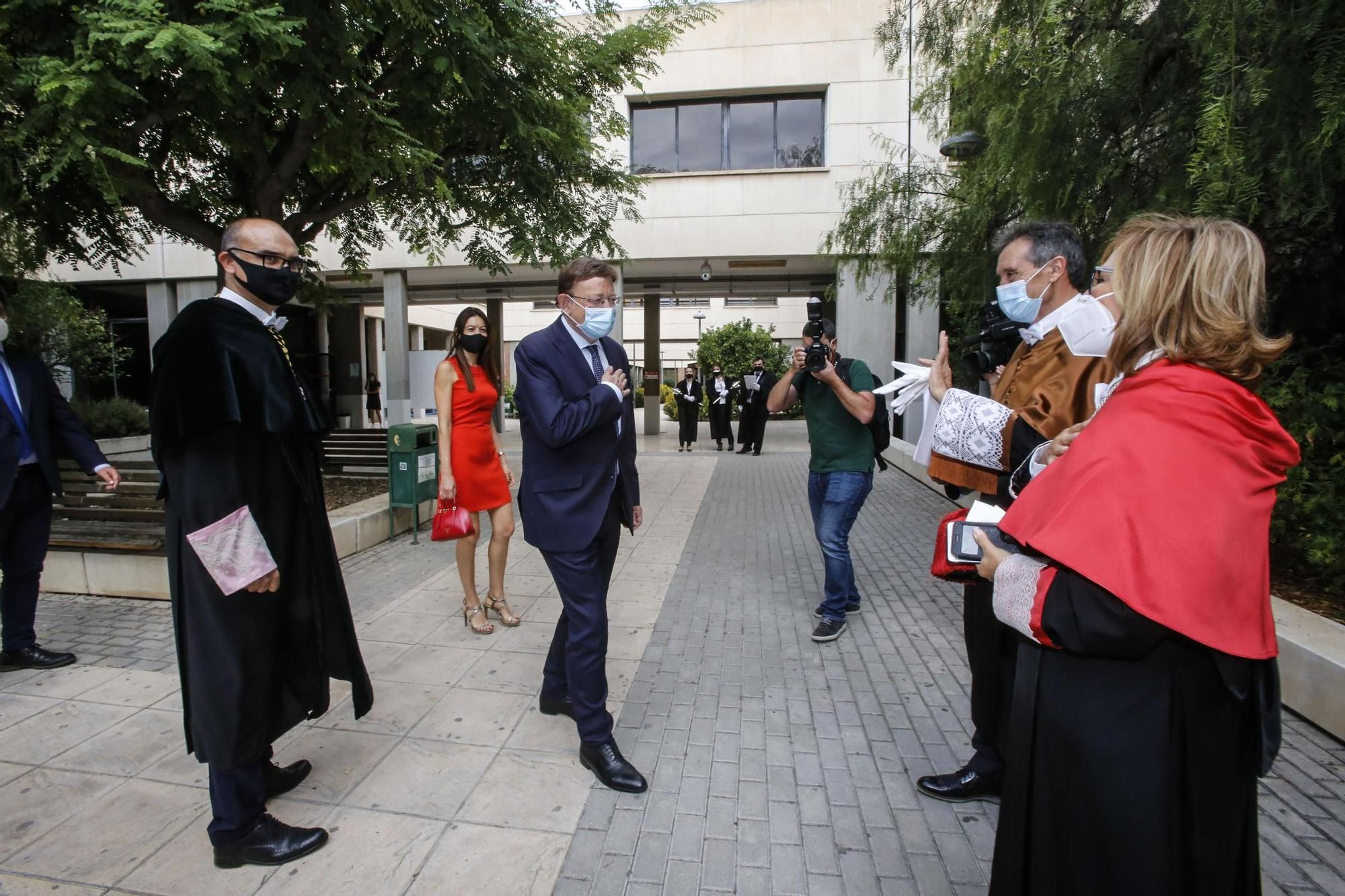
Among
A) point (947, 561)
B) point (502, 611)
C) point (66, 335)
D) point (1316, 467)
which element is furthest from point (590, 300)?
point (66, 335)

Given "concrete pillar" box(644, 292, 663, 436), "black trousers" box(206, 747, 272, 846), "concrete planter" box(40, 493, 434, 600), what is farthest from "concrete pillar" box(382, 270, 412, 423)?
"black trousers" box(206, 747, 272, 846)

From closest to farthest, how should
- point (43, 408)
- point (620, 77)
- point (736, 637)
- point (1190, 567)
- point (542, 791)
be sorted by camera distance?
point (1190, 567) < point (542, 791) < point (43, 408) < point (736, 637) < point (620, 77)

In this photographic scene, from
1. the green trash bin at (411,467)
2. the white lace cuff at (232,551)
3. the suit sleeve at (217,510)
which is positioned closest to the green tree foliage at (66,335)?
the green trash bin at (411,467)

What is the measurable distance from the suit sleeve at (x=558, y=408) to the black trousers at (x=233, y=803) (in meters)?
1.52

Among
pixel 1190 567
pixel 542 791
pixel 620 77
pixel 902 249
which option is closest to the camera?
pixel 1190 567

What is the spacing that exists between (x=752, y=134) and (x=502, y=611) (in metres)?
14.0

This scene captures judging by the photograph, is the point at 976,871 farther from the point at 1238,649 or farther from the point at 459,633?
the point at 459,633

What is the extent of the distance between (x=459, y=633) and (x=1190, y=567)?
163 inches

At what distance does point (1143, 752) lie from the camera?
139 cm

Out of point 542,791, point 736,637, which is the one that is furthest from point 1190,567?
point 736,637

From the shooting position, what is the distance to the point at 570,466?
2953mm

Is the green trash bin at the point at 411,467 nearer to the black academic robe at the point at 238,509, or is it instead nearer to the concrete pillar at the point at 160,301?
the black academic robe at the point at 238,509

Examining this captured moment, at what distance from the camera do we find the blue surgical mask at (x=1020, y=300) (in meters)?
2.51

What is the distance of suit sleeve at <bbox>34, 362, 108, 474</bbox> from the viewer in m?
4.20
